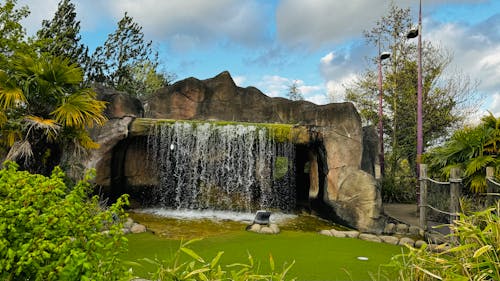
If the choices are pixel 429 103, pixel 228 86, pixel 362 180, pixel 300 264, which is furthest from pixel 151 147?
pixel 429 103

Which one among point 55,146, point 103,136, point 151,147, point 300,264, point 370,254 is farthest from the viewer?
point 151,147

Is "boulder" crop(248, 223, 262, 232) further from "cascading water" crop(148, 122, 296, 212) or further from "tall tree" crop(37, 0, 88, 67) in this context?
"tall tree" crop(37, 0, 88, 67)

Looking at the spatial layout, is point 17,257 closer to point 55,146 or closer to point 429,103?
point 55,146

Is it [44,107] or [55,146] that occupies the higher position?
[44,107]

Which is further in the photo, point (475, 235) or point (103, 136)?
point (103, 136)

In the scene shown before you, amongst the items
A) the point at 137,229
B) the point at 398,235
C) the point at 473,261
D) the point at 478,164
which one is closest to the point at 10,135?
the point at 137,229

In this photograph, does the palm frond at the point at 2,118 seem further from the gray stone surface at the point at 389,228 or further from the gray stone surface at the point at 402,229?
the gray stone surface at the point at 402,229

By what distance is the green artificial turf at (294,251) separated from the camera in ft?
17.1

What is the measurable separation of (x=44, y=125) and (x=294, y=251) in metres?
4.45

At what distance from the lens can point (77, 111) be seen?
6.43m

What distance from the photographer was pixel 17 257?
1.87 meters

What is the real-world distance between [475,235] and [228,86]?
1303cm

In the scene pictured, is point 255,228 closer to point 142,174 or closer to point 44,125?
point 44,125

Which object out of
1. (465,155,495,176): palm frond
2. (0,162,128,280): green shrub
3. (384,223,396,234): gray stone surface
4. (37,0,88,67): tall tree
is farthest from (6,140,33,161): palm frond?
(37,0,88,67): tall tree
